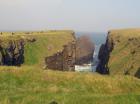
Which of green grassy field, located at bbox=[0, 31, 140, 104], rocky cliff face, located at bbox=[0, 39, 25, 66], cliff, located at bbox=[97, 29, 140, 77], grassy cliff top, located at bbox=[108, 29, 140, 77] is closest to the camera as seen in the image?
green grassy field, located at bbox=[0, 31, 140, 104]

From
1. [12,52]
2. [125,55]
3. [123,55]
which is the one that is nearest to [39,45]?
[12,52]

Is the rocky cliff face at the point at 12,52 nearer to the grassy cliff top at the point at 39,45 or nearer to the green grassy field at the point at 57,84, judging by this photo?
the grassy cliff top at the point at 39,45

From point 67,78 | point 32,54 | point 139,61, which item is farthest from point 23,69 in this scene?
point 32,54

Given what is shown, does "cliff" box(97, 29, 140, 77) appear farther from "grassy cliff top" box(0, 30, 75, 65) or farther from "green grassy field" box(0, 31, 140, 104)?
"green grassy field" box(0, 31, 140, 104)

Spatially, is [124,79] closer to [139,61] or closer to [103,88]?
[103,88]

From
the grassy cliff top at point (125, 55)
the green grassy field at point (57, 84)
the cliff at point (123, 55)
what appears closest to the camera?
the green grassy field at point (57, 84)

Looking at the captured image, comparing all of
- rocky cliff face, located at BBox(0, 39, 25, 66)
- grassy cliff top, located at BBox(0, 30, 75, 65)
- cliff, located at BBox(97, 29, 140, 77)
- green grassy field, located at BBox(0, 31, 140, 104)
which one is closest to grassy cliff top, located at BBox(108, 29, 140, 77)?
cliff, located at BBox(97, 29, 140, 77)

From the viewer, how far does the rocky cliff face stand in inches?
4252

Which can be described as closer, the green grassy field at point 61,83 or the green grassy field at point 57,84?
the green grassy field at point 57,84

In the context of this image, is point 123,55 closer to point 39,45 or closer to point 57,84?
point 39,45

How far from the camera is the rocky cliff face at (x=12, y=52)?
354 ft

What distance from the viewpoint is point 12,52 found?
110 metres

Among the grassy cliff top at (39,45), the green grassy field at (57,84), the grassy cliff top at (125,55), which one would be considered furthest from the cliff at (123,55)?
the green grassy field at (57,84)

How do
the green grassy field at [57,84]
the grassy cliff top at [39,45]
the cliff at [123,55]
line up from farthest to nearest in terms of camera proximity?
the grassy cliff top at [39,45]
the cliff at [123,55]
the green grassy field at [57,84]
